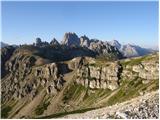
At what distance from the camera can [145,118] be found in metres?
36.0

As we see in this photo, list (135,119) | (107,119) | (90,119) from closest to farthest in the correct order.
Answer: (135,119)
(107,119)
(90,119)

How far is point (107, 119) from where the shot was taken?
37594 millimetres

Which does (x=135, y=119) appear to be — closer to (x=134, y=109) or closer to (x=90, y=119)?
(x=134, y=109)

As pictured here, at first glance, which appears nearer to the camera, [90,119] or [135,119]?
[135,119]

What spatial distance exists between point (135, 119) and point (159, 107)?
559cm

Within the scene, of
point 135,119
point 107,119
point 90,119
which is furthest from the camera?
point 90,119

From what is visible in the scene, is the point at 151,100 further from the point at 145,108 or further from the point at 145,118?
the point at 145,118

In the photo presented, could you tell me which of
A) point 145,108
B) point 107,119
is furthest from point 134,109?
point 107,119

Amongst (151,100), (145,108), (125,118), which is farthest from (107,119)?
(151,100)

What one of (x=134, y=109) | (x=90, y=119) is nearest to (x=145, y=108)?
(x=134, y=109)

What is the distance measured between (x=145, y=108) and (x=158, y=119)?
4.52 meters

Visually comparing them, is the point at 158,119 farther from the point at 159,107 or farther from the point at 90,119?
the point at 90,119

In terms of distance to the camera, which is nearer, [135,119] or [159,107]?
[135,119]

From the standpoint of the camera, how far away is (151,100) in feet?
143
